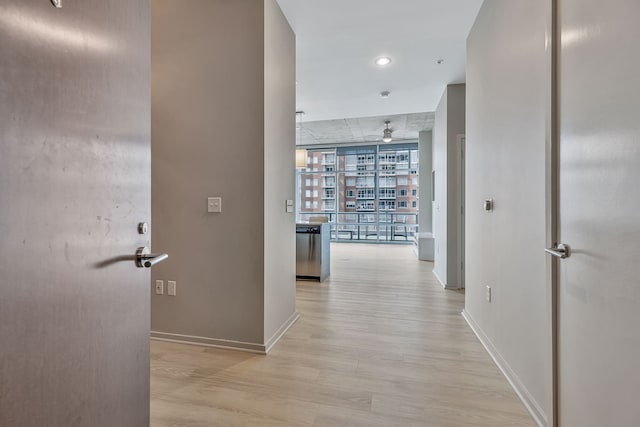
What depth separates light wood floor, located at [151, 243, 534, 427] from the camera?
167cm

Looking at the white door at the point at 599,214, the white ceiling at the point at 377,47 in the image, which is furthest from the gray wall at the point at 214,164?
the white door at the point at 599,214

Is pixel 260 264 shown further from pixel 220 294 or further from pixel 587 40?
pixel 587 40

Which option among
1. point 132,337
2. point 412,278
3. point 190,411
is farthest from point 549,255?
point 412,278

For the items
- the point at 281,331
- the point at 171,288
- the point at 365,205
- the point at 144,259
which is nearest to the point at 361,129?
the point at 365,205

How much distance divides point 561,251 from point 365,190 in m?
8.23

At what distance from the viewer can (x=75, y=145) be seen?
2.58ft

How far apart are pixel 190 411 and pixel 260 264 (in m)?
1.01

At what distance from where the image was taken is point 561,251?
4.36ft

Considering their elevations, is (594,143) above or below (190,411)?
above

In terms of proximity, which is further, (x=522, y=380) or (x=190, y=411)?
(x=522, y=380)

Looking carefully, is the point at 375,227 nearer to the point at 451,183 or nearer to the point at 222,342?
the point at 451,183

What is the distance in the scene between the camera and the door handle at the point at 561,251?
1.31 meters

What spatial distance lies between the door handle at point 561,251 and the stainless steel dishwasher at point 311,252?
351 cm

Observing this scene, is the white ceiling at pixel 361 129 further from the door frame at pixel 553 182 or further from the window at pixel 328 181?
the door frame at pixel 553 182
